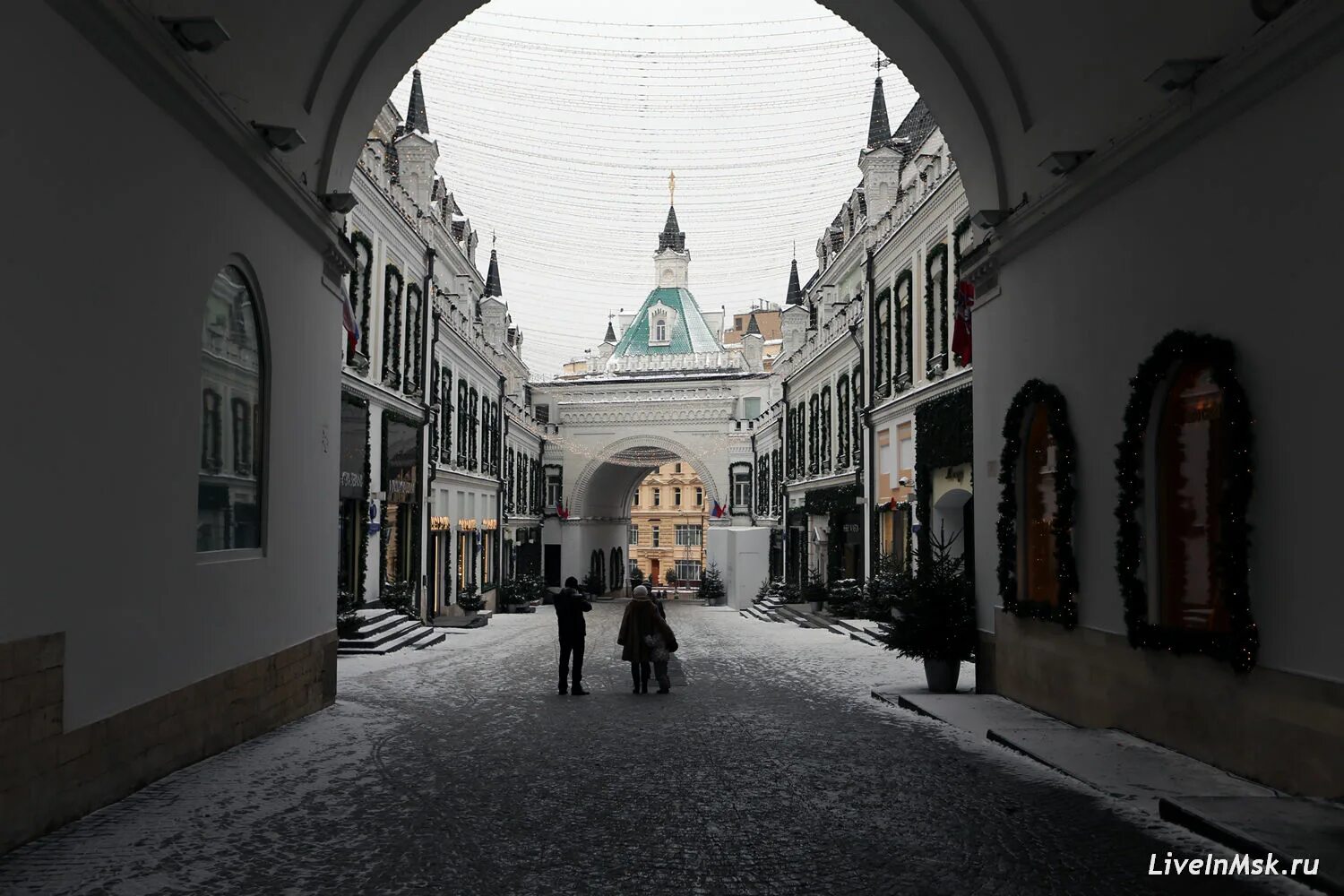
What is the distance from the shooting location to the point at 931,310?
21.3 meters

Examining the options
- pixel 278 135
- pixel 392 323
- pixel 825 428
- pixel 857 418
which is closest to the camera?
pixel 278 135

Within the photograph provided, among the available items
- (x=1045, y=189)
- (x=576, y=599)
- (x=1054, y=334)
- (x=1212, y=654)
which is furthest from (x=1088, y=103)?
(x=576, y=599)

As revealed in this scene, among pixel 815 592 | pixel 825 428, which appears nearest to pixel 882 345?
pixel 825 428

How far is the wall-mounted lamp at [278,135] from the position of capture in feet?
30.0

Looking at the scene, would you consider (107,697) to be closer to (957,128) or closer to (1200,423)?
(1200,423)

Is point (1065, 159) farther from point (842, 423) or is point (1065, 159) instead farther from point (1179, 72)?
point (842, 423)

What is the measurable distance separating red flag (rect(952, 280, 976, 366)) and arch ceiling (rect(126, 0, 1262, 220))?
1307 mm

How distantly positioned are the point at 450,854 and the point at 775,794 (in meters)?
2.40

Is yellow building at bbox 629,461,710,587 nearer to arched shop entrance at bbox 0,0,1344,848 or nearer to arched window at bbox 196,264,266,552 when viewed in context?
arched shop entrance at bbox 0,0,1344,848

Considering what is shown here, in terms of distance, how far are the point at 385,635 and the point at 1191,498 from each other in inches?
577

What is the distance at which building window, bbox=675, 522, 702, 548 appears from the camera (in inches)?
3093

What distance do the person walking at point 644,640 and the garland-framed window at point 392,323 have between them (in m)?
11.3

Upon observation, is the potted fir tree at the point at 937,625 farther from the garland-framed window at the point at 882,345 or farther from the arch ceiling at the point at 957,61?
the garland-framed window at the point at 882,345

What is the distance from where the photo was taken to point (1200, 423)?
26.4 feet
